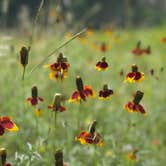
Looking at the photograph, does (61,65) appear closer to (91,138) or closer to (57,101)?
(57,101)

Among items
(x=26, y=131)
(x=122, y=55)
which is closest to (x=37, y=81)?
(x=26, y=131)

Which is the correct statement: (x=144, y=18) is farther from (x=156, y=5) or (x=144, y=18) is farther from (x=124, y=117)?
(x=124, y=117)

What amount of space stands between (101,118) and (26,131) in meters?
1.13

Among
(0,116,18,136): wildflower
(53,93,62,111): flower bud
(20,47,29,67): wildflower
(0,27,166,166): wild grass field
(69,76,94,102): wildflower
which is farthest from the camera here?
(0,27,166,166): wild grass field

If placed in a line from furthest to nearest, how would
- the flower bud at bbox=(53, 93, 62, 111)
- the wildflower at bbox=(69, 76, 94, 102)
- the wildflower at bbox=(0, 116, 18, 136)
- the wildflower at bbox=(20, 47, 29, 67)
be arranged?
the wildflower at bbox=(69, 76, 94, 102) < the flower bud at bbox=(53, 93, 62, 111) < the wildflower at bbox=(20, 47, 29, 67) < the wildflower at bbox=(0, 116, 18, 136)

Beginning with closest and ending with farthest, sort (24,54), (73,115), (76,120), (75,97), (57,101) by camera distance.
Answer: (24,54), (57,101), (75,97), (76,120), (73,115)

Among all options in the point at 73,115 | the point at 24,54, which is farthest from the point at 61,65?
the point at 73,115

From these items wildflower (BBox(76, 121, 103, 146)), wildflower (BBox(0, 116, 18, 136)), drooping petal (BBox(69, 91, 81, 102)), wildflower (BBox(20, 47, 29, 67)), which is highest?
wildflower (BBox(20, 47, 29, 67))

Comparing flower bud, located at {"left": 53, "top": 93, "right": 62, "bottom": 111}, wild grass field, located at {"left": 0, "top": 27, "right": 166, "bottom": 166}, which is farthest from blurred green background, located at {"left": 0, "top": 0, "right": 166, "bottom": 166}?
flower bud, located at {"left": 53, "top": 93, "right": 62, "bottom": 111}

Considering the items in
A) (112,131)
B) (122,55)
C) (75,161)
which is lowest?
(75,161)

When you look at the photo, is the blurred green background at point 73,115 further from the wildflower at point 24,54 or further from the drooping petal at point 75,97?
the drooping petal at point 75,97

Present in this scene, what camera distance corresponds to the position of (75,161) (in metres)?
3.45

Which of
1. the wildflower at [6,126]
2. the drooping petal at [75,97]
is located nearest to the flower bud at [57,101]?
the drooping petal at [75,97]

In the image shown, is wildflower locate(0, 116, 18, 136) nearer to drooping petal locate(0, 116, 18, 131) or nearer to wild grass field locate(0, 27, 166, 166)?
drooping petal locate(0, 116, 18, 131)
